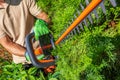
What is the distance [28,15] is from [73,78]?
3.75ft

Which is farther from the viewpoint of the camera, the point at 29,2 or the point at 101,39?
the point at 29,2

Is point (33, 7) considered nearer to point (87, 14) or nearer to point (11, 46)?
point (11, 46)

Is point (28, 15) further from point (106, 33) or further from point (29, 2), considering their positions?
point (106, 33)

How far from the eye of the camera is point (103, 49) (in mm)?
2104

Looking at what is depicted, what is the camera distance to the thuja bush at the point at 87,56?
6.84 ft

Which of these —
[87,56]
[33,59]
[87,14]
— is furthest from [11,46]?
[87,14]

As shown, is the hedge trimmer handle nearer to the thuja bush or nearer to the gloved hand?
the gloved hand

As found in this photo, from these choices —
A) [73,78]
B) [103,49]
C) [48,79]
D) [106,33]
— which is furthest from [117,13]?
[48,79]

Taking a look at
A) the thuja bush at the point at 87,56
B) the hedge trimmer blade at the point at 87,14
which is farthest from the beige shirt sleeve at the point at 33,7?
the thuja bush at the point at 87,56

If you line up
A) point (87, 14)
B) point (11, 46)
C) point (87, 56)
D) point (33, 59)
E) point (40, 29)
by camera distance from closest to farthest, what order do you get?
point (87, 14), point (87, 56), point (33, 59), point (40, 29), point (11, 46)

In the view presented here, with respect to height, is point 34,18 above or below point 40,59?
above

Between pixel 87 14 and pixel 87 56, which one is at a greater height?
pixel 87 14

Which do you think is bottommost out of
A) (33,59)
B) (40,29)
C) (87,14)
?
(33,59)

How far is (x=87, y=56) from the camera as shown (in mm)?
2078
